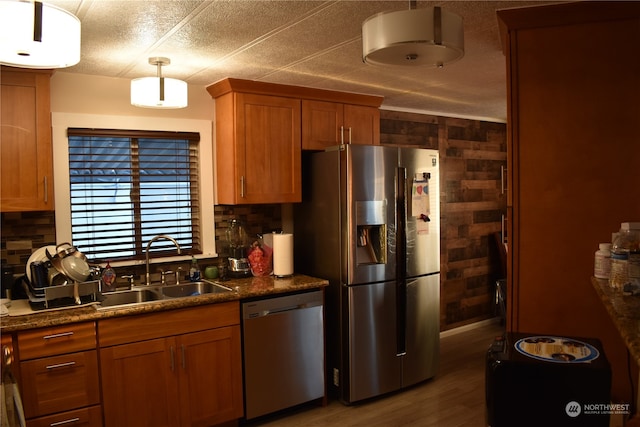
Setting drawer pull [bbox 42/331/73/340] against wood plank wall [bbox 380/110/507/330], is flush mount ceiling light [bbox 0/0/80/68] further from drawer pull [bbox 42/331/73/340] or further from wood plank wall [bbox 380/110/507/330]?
wood plank wall [bbox 380/110/507/330]

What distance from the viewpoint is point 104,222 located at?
335 cm

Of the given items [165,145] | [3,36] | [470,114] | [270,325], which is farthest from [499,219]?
[3,36]

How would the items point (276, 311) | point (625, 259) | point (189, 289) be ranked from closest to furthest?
point (625, 259) → point (276, 311) → point (189, 289)

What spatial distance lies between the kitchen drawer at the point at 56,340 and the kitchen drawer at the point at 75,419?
319 millimetres

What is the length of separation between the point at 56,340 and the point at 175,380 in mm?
689

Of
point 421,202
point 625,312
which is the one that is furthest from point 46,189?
point 625,312

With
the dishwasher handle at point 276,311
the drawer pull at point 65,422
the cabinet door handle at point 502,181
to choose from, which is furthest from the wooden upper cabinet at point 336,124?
the drawer pull at point 65,422

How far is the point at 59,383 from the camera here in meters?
2.57

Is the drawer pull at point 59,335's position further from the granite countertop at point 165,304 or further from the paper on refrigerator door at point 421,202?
the paper on refrigerator door at point 421,202

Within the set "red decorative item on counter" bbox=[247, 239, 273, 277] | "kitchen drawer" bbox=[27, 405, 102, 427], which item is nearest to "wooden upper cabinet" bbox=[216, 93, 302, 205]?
"red decorative item on counter" bbox=[247, 239, 273, 277]

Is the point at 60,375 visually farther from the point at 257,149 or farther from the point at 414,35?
the point at 414,35

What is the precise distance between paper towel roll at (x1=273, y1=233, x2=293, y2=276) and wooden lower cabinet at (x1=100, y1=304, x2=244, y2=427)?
22.6 inches

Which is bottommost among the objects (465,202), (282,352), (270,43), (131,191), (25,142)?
(282,352)

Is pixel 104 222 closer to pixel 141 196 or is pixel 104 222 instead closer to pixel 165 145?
pixel 141 196
